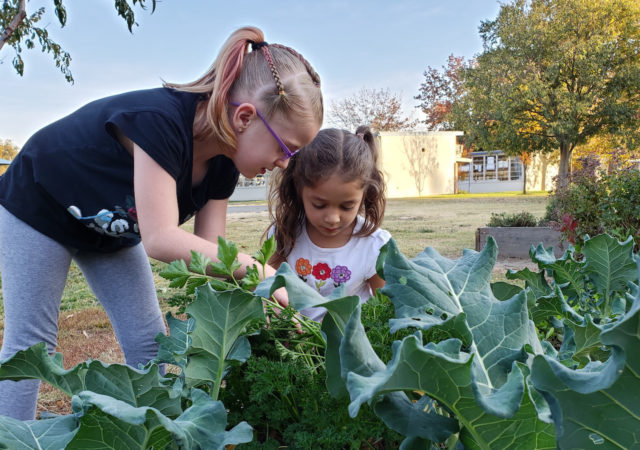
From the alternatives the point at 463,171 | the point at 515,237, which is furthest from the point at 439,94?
the point at 515,237

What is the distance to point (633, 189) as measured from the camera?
520 cm

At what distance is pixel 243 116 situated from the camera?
1979 millimetres

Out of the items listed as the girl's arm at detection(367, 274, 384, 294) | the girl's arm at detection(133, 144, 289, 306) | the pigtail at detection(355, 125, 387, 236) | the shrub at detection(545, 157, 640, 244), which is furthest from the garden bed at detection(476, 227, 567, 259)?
the girl's arm at detection(133, 144, 289, 306)

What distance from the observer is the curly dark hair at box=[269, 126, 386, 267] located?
266 cm

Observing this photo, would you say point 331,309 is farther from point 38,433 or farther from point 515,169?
point 515,169

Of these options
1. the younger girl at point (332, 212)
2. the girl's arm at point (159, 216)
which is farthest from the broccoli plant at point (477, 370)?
the younger girl at point (332, 212)

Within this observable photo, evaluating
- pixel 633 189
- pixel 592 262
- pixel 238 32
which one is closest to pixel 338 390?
pixel 592 262

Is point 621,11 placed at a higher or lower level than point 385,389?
higher

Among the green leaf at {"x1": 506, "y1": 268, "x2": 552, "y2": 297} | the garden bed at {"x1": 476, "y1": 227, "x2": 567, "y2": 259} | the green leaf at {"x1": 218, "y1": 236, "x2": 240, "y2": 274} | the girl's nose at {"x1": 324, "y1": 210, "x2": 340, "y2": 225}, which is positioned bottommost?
the garden bed at {"x1": 476, "y1": 227, "x2": 567, "y2": 259}

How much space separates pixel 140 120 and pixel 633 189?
524 cm

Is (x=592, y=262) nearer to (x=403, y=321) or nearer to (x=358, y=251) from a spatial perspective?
(x=403, y=321)

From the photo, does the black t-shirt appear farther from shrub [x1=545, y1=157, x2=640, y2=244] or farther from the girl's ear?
shrub [x1=545, y1=157, x2=640, y2=244]

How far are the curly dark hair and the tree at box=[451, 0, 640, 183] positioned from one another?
20.3m

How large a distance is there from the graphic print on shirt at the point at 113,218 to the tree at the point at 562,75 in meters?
21.7
